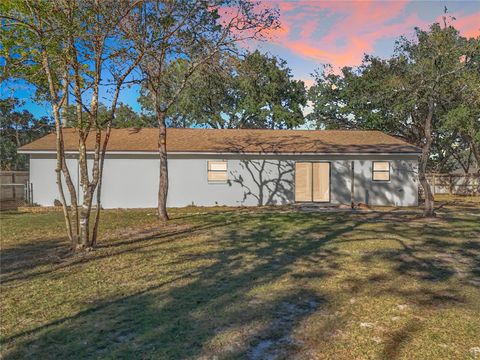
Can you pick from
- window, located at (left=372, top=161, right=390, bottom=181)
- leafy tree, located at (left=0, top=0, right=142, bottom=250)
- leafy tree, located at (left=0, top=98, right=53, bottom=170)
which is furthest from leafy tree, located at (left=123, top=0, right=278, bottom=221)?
leafy tree, located at (left=0, top=98, right=53, bottom=170)

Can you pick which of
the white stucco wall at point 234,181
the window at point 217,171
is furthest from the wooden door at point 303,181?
the window at point 217,171

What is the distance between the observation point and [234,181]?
66.5 ft

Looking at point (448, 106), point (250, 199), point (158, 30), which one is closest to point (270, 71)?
point (448, 106)

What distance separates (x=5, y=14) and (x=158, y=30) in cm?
388

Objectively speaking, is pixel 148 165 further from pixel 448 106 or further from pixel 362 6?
pixel 448 106

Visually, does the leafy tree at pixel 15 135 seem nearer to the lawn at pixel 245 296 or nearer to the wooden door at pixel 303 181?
the wooden door at pixel 303 181

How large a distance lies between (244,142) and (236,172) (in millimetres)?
2035

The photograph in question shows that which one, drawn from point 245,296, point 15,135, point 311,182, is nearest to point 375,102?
point 311,182

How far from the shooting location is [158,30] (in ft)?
35.9

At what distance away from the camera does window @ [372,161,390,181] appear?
20453 millimetres

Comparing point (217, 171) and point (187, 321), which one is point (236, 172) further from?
point (187, 321)

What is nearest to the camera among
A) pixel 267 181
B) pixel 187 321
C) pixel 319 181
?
pixel 187 321

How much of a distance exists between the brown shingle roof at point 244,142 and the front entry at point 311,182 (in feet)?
6.99

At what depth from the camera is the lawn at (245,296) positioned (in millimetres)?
4074
